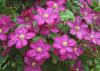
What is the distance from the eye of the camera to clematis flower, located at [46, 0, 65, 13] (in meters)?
1.51

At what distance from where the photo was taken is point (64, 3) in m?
1.57

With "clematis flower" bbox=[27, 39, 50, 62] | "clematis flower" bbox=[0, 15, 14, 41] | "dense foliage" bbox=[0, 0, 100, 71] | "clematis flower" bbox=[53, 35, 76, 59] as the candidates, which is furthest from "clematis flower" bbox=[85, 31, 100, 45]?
"clematis flower" bbox=[0, 15, 14, 41]

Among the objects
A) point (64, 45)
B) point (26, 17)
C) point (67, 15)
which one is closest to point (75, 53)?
point (64, 45)

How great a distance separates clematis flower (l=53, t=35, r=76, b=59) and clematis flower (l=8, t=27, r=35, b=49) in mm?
107

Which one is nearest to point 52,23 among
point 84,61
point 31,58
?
point 31,58

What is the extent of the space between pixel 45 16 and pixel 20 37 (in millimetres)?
140

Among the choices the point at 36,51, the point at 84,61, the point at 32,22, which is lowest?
the point at 84,61

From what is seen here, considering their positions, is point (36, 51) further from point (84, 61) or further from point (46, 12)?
point (84, 61)

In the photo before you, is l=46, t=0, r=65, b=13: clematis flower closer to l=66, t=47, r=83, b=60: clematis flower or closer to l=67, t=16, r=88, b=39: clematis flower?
l=67, t=16, r=88, b=39: clematis flower

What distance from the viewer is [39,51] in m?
1.42

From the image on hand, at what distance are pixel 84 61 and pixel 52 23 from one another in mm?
319

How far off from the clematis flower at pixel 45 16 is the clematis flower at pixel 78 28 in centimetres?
8

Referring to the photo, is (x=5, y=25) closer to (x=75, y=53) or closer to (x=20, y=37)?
(x=20, y=37)

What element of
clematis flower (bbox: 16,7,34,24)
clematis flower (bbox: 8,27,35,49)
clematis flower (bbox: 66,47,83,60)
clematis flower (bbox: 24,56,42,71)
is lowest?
clematis flower (bbox: 24,56,42,71)
